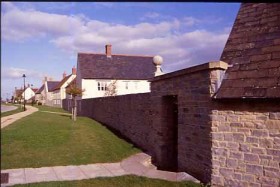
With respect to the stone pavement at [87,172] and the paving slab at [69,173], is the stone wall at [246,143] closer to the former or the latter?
the stone pavement at [87,172]

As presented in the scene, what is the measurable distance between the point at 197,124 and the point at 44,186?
401cm

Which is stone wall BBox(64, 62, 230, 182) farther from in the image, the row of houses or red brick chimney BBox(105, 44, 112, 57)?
red brick chimney BBox(105, 44, 112, 57)

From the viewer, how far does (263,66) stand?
7.06 meters

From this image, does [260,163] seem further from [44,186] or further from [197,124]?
[44,186]

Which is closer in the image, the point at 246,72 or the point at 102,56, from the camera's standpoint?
the point at 246,72

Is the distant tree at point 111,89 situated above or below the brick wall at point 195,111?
above

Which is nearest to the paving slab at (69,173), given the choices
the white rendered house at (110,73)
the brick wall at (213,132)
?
the brick wall at (213,132)

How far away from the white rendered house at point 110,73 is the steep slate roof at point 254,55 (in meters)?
29.8

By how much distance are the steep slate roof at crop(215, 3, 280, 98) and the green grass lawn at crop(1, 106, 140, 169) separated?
5.15 m

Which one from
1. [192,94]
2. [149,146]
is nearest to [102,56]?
[149,146]

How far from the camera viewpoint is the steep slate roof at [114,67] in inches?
1579

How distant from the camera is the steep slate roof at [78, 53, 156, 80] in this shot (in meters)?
40.1

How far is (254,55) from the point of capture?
24.4ft

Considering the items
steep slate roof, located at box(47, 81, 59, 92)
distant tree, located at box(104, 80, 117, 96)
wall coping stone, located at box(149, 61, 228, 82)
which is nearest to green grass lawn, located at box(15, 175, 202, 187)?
wall coping stone, located at box(149, 61, 228, 82)
